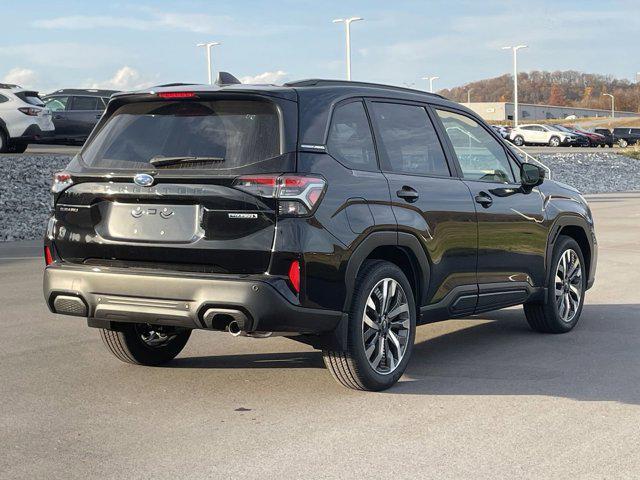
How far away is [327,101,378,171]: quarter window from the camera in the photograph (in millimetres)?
6145

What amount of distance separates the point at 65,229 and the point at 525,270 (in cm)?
350

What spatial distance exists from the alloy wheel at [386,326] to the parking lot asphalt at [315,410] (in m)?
0.21

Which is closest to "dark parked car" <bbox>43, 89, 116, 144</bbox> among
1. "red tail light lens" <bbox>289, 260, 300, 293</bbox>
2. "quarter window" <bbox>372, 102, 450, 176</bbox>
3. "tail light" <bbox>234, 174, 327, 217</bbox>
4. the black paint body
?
"quarter window" <bbox>372, 102, 450, 176</bbox>

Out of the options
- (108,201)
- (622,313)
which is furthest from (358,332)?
(622,313)

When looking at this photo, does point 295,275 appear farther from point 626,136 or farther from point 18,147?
point 626,136

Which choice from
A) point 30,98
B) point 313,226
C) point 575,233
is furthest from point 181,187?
point 30,98

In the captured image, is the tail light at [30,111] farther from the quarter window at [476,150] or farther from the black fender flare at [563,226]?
the quarter window at [476,150]

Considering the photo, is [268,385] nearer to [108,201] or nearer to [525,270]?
[108,201]

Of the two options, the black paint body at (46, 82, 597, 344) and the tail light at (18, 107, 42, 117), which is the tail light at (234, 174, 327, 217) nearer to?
the black paint body at (46, 82, 597, 344)

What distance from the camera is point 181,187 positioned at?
5805mm

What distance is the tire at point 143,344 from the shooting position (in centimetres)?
698

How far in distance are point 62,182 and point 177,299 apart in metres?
1.17

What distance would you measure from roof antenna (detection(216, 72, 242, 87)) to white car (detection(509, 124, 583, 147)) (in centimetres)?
6522

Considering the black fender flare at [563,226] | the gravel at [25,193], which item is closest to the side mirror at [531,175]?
the black fender flare at [563,226]
